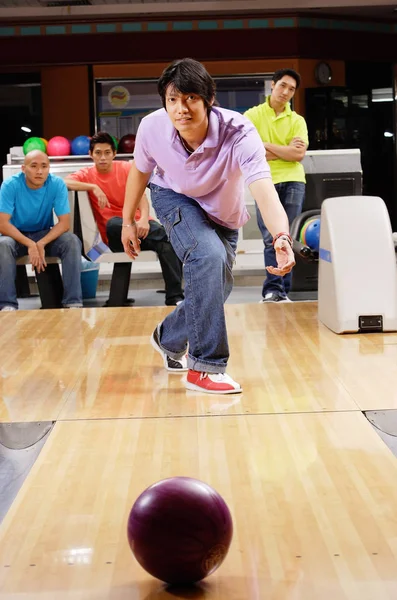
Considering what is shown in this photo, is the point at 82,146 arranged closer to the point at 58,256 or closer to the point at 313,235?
the point at 58,256

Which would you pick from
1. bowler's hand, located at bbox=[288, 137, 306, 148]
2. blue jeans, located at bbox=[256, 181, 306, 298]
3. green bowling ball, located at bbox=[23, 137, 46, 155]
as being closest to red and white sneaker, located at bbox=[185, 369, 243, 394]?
blue jeans, located at bbox=[256, 181, 306, 298]

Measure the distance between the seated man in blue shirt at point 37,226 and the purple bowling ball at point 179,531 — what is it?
3713mm

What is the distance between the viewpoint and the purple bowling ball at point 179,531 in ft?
4.56

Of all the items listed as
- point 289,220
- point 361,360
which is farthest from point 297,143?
point 361,360

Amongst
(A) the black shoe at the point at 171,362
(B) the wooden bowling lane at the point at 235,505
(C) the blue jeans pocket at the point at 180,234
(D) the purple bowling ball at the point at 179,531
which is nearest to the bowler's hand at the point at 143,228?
(A) the black shoe at the point at 171,362

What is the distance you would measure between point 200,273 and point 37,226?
2806mm

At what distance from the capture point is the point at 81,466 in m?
2.12

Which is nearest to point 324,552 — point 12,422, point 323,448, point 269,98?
point 323,448

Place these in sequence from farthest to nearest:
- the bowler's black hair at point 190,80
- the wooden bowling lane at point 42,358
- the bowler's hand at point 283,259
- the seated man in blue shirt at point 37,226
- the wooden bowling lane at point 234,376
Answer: the seated man in blue shirt at point 37,226 → the wooden bowling lane at point 42,358 → the wooden bowling lane at point 234,376 → the bowler's black hair at point 190,80 → the bowler's hand at point 283,259

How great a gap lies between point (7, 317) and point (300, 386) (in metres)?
2.04

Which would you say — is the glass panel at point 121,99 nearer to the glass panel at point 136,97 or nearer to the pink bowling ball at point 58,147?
the glass panel at point 136,97

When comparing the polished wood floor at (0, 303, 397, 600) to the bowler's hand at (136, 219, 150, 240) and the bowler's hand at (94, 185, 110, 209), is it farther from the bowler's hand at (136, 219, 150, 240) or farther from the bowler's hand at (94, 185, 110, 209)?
the bowler's hand at (94, 185, 110, 209)

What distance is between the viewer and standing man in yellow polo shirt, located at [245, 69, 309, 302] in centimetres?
477

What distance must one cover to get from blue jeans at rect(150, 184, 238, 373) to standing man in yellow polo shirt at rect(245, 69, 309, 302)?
1982 mm
